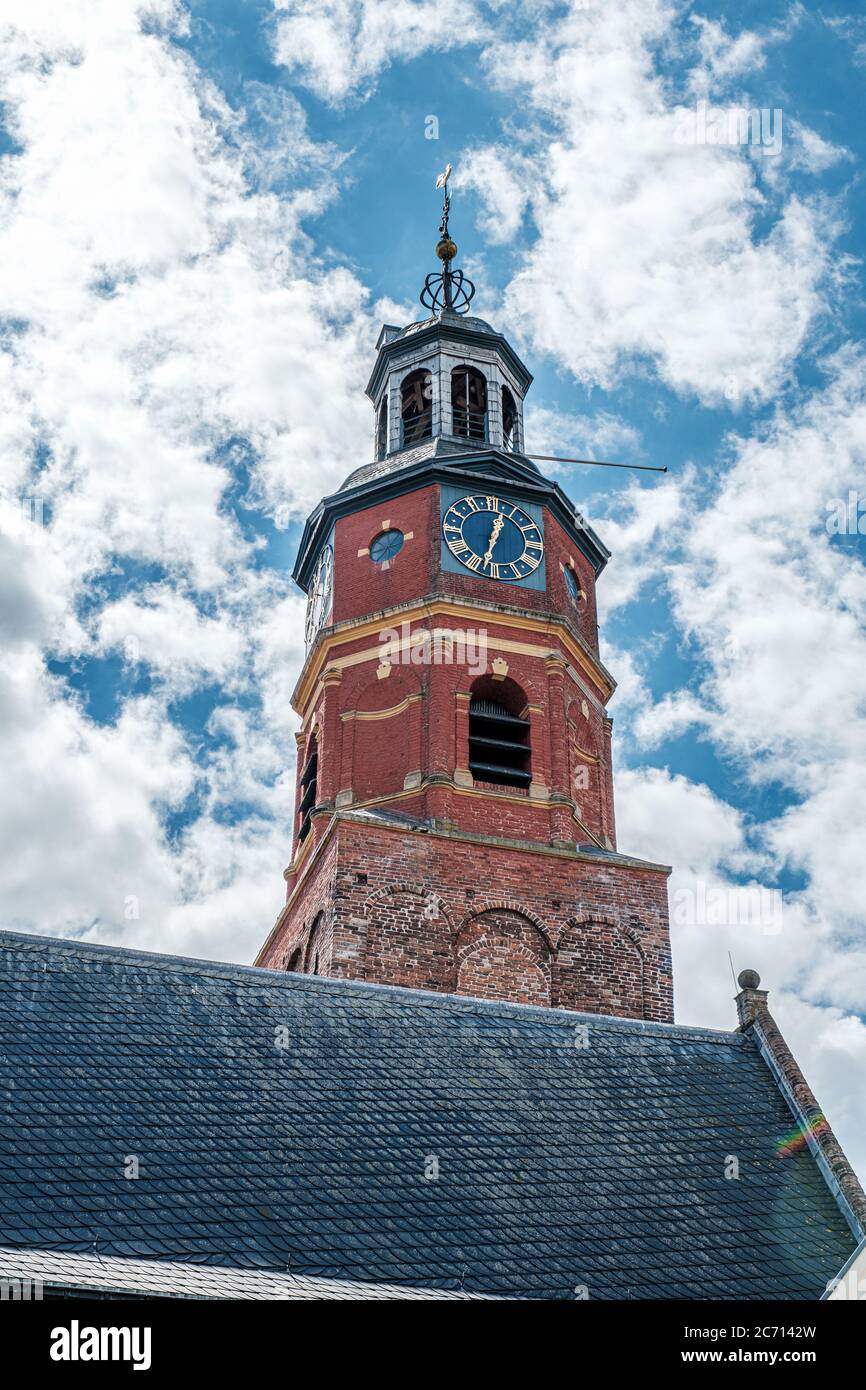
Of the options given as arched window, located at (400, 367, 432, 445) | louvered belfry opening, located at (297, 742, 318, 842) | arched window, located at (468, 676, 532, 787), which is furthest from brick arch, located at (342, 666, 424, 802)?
arched window, located at (400, 367, 432, 445)

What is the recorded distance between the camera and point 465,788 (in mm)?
28938

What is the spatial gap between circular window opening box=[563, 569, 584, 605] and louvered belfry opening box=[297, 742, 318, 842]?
5.37m

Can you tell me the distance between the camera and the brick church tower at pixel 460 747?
27.3 meters

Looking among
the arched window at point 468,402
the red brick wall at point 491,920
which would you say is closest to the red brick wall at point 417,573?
the arched window at point 468,402

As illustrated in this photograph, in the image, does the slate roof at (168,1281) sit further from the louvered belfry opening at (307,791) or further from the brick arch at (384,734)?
the louvered belfry opening at (307,791)

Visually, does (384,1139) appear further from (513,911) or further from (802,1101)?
(513,911)

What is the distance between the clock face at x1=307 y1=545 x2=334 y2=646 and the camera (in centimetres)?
3278

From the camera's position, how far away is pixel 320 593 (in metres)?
33.4

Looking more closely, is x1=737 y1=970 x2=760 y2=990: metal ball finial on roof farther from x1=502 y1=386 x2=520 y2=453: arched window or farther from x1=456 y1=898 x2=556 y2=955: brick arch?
x1=502 y1=386 x2=520 y2=453: arched window

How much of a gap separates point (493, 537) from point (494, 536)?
3cm

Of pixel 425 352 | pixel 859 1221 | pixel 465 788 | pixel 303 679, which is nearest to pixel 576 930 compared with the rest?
pixel 465 788
